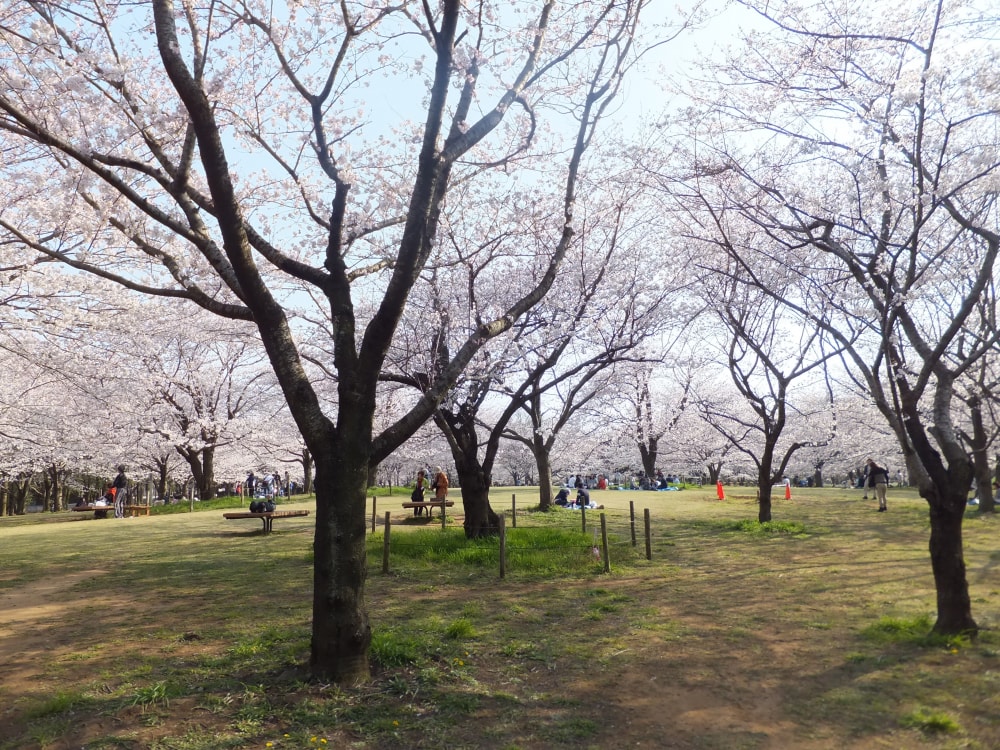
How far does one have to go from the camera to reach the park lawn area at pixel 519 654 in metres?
4.36

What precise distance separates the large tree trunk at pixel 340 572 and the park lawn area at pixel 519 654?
0.79 feet

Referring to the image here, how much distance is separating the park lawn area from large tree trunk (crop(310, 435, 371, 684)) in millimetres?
240

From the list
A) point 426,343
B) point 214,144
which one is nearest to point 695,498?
point 426,343

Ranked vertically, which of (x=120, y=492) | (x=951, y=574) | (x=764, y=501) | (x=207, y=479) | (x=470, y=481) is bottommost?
(x=764, y=501)

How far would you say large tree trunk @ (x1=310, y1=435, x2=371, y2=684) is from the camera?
16.9 ft

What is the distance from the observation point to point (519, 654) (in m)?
6.05

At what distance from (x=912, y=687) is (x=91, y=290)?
43.9 feet

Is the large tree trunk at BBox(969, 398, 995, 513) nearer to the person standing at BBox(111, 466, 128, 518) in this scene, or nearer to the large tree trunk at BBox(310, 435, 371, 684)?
the large tree trunk at BBox(310, 435, 371, 684)

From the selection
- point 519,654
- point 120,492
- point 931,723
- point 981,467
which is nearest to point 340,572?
point 519,654

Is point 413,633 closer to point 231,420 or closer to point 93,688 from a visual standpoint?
point 93,688

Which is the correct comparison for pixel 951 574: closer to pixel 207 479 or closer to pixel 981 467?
pixel 981 467

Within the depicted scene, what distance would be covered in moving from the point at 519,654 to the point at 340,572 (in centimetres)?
205

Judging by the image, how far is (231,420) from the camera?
30109 millimetres

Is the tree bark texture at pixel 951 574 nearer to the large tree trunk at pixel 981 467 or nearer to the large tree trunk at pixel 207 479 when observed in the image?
the large tree trunk at pixel 981 467
